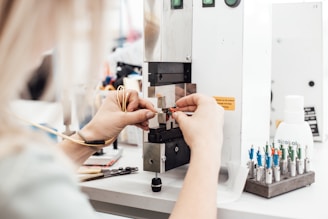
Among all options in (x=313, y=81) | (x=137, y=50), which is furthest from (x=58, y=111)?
(x=137, y=50)

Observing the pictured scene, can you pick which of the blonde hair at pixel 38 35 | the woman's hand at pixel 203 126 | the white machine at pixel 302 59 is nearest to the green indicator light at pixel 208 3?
the woman's hand at pixel 203 126

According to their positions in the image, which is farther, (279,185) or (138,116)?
(138,116)

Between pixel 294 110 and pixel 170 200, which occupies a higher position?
pixel 294 110

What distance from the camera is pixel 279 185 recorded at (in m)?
0.79

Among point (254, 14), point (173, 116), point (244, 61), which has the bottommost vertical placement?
point (173, 116)

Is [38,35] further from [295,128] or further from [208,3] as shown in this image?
[295,128]

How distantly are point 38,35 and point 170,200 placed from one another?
0.45m

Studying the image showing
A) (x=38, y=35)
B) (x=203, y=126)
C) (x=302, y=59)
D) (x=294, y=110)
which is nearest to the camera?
(x=38, y=35)

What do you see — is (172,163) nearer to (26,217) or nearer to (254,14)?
(254,14)

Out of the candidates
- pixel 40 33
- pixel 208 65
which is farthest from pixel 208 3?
pixel 40 33

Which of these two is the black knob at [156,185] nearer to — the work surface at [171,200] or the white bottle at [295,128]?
the work surface at [171,200]

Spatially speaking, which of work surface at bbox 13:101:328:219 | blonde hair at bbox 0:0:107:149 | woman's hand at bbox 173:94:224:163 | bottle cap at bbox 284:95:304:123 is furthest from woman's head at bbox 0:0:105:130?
bottle cap at bbox 284:95:304:123

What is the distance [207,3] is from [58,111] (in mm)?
498

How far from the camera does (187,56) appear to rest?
936mm
